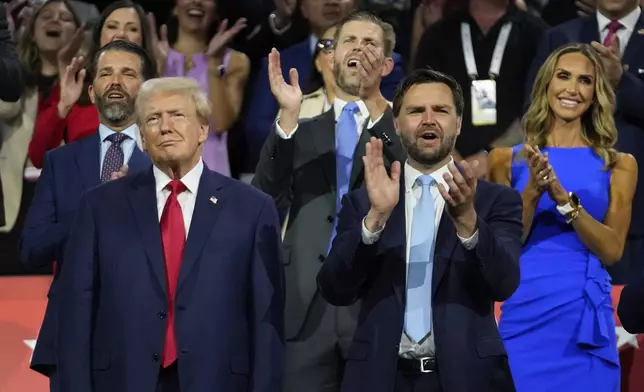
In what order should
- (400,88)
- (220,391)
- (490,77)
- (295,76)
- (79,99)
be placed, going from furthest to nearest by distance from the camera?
(490,77) → (79,99) → (295,76) → (400,88) → (220,391)

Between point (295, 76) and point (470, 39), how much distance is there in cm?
170

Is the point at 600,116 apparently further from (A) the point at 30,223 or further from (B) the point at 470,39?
(A) the point at 30,223

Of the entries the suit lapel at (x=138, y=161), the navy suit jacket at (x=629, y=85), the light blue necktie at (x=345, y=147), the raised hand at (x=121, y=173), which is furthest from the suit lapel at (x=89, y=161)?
the navy suit jacket at (x=629, y=85)

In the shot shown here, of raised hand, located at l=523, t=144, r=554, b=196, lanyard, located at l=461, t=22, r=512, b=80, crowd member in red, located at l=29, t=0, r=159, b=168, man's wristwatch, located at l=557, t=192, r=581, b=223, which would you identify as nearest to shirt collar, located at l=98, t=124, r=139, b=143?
crowd member in red, located at l=29, t=0, r=159, b=168

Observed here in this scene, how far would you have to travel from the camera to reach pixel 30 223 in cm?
422

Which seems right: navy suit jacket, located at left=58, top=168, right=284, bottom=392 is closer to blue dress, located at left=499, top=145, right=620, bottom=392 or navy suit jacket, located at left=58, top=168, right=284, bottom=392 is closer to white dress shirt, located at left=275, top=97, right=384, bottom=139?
white dress shirt, located at left=275, top=97, right=384, bottom=139

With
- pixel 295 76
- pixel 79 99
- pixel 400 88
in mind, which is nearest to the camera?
pixel 400 88

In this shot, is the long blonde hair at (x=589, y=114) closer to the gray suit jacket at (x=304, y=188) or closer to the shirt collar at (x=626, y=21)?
the gray suit jacket at (x=304, y=188)

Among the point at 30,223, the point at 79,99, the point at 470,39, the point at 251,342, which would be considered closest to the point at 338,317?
the point at 251,342

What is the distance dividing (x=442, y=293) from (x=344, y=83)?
1219 mm

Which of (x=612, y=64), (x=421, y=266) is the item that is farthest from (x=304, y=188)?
(x=612, y=64)

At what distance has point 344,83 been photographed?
465 cm

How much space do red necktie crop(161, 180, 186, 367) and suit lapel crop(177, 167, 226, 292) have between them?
0.03 meters

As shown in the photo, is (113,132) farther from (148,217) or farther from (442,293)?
(442,293)
